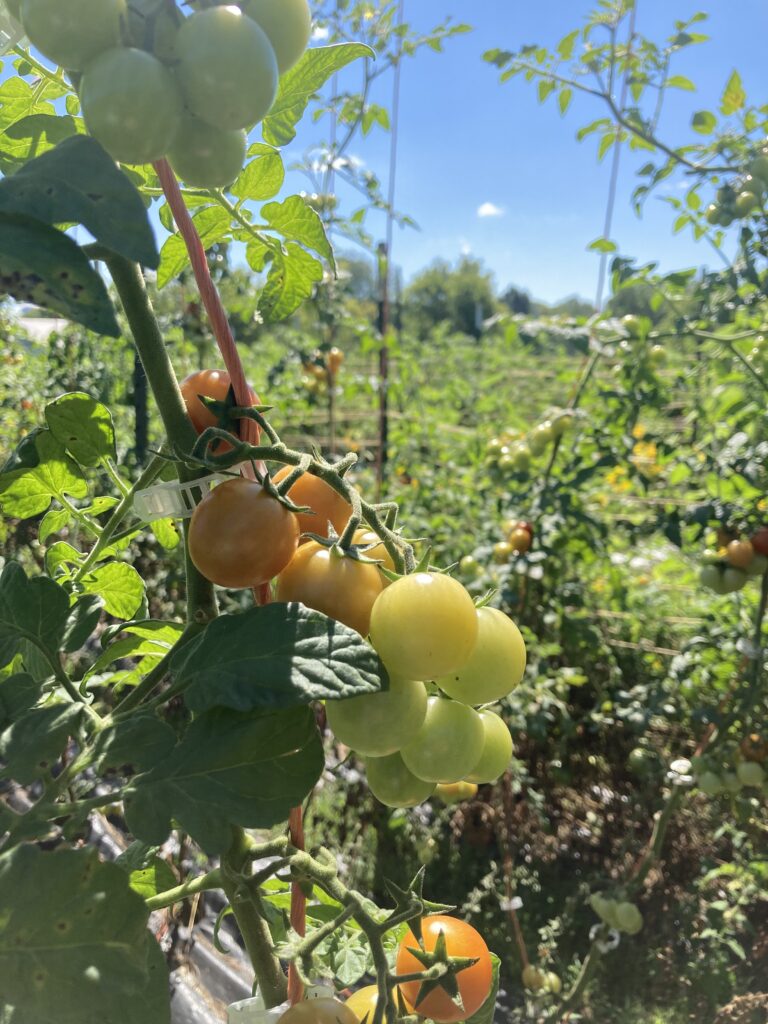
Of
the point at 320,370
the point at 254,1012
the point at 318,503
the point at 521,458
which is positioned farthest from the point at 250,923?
the point at 320,370

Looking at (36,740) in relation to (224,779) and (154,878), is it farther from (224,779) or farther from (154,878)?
(154,878)

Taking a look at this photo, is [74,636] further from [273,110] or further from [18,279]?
[273,110]

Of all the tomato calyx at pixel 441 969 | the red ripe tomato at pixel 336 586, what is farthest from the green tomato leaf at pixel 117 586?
the tomato calyx at pixel 441 969

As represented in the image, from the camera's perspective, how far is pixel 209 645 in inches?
14.4

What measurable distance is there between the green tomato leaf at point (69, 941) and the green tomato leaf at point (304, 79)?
0.45 m

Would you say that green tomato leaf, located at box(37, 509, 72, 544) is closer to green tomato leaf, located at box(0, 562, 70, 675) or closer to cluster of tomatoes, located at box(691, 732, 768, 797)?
green tomato leaf, located at box(0, 562, 70, 675)

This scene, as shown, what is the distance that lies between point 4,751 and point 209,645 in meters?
0.11

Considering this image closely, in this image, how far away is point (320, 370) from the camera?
134 inches

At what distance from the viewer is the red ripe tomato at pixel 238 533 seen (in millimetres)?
376

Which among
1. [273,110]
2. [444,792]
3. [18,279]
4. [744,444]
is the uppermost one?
[273,110]

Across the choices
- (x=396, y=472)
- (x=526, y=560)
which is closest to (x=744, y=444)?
(x=526, y=560)

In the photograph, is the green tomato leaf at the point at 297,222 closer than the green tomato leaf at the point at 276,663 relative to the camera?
No

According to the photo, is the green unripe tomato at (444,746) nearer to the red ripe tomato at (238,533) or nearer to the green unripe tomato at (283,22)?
the red ripe tomato at (238,533)

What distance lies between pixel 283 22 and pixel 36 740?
39 cm
